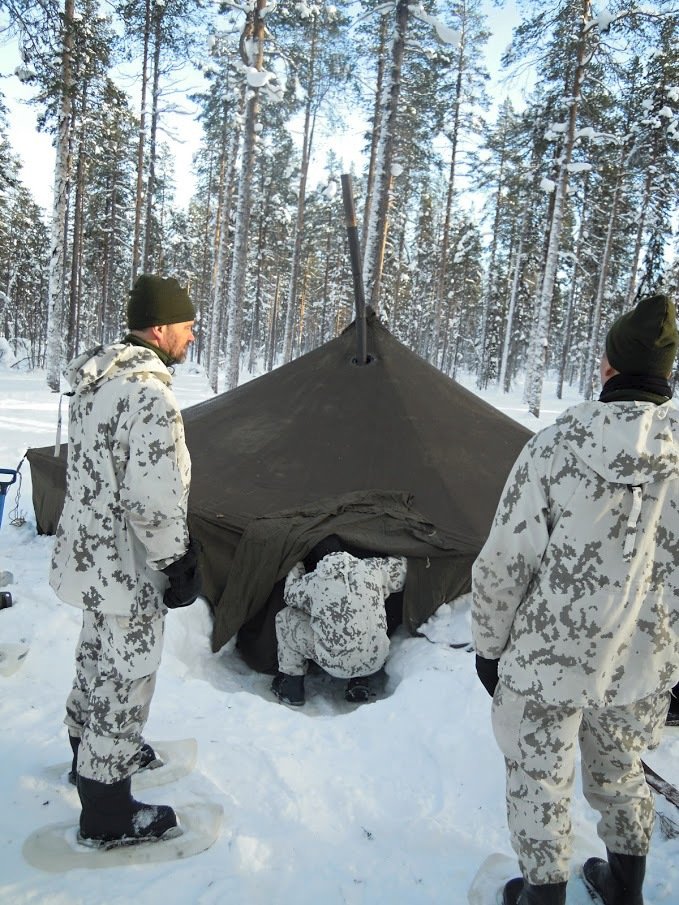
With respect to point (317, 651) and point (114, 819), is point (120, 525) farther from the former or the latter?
point (317, 651)

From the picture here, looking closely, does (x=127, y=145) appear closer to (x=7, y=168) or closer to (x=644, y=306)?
(x=7, y=168)

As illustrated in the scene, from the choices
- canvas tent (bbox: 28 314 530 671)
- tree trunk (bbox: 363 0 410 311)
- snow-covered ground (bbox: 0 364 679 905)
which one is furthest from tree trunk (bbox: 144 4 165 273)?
snow-covered ground (bbox: 0 364 679 905)

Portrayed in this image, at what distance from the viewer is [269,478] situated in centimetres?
477

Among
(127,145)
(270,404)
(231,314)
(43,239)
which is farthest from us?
(43,239)

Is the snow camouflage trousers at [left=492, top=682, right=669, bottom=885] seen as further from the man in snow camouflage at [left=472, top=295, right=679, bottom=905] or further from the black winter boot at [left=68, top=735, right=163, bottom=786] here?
the black winter boot at [left=68, top=735, right=163, bottom=786]

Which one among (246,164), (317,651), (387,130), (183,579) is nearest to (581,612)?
(183,579)

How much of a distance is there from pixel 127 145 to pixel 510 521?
24693 mm

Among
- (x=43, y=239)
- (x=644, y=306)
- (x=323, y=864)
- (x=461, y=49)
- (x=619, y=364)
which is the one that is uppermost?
(x=461, y=49)

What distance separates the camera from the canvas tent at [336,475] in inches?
158

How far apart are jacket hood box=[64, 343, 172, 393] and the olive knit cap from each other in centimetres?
13

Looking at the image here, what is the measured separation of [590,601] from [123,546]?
1517mm

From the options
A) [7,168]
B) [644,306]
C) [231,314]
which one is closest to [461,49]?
[231,314]

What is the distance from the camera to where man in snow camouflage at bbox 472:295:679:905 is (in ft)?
5.25

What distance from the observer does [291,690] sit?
370cm
